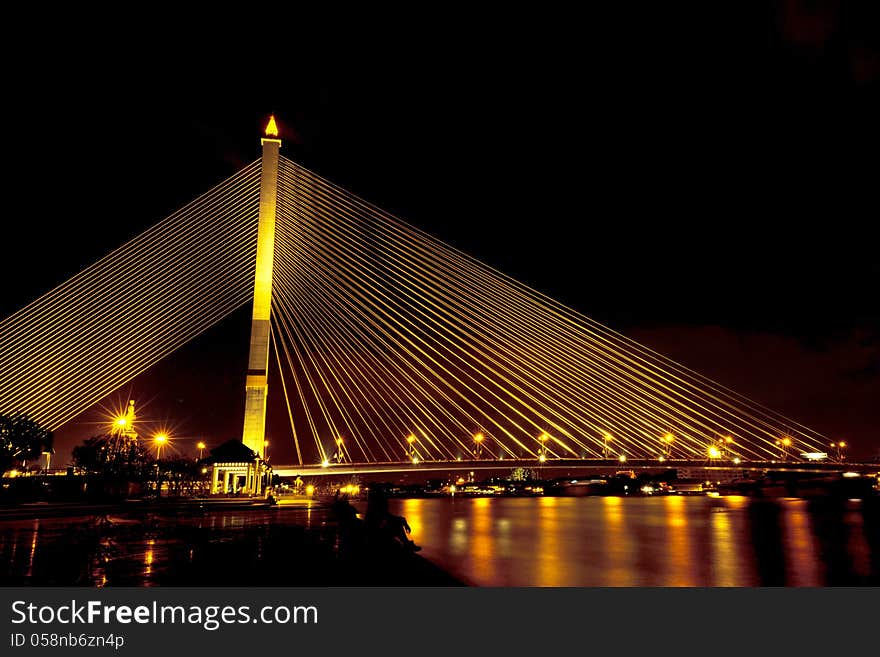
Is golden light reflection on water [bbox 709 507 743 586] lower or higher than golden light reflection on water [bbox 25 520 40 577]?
lower

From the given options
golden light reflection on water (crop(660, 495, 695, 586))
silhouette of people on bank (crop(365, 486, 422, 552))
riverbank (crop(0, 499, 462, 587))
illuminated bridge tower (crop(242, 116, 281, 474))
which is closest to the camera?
riverbank (crop(0, 499, 462, 587))

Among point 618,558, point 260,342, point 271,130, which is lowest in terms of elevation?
point 618,558

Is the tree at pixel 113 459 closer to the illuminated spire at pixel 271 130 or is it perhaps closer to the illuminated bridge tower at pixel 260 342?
the illuminated bridge tower at pixel 260 342

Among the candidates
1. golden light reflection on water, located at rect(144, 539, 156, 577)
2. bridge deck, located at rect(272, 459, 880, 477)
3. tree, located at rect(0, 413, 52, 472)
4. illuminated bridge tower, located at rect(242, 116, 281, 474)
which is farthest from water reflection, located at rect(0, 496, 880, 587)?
tree, located at rect(0, 413, 52, 472)

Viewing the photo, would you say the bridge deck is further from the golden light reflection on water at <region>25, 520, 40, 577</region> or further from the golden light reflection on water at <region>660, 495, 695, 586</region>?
the golden light reflection on water at <region>25, 520, 40, 577</region>

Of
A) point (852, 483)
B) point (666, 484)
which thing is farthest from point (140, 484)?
point (666, 484)

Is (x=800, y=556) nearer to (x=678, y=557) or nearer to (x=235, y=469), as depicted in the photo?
(x=678, y=557)

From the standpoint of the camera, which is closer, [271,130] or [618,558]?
[618,558]

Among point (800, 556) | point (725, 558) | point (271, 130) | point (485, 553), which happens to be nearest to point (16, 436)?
point (271, 130)

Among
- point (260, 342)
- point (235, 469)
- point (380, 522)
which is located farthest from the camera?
point (260, 342)

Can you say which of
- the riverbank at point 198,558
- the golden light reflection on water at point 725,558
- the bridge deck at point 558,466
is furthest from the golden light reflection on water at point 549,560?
the bridge deck at point 558,466

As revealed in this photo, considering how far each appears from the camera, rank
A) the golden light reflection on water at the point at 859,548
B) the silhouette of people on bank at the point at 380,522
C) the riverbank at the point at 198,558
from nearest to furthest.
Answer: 1. the riverbank at the point at 198,558
2. the silhouette of people on bank at the point at 380,522
3. the golden light reflection on water at the point at 859,548

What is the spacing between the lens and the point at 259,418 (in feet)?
88.3

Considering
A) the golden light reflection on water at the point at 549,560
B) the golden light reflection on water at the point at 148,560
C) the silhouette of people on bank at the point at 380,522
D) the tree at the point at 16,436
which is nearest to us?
the golden light reflection on water at the point at 148,560
